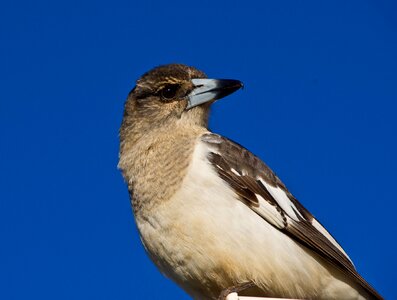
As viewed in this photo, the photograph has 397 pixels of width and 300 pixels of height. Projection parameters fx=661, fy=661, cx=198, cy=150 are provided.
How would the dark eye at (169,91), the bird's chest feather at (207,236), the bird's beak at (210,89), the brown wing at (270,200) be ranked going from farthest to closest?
the dark eye at (169,91) < the bird's beak at (210,89) < the brown wing at (270,200) < the bird's chest feather at (207,236)

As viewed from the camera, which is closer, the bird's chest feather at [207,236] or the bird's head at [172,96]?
the bird's chest feather at [207,236]

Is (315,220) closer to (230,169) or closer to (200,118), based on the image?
(230,169)

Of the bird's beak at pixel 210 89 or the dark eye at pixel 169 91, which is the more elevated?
the dark eye at pixel 169 91

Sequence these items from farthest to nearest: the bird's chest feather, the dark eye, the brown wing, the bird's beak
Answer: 1. the dark eye
2. the bird's beak
3. the brown wing
4. the bird's chest feather

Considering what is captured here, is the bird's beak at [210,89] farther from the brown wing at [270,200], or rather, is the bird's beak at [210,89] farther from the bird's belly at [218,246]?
the bird's belly at [218,246]

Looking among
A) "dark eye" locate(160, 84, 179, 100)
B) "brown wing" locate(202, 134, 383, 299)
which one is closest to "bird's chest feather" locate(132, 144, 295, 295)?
"brown wing" locate(202, 134, 383, 299)

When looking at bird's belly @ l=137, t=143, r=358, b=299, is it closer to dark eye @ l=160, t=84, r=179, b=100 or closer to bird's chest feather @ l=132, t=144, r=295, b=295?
bird's chest feather @ l=132, t=144, r=295, b=295

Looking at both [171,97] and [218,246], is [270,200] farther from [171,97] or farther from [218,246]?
[171,97]

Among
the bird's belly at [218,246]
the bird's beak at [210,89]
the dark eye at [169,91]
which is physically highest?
the dark eye at [169,91]

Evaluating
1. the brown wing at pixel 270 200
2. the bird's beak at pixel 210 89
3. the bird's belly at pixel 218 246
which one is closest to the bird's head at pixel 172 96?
the bird's beak at pixel 210 89
